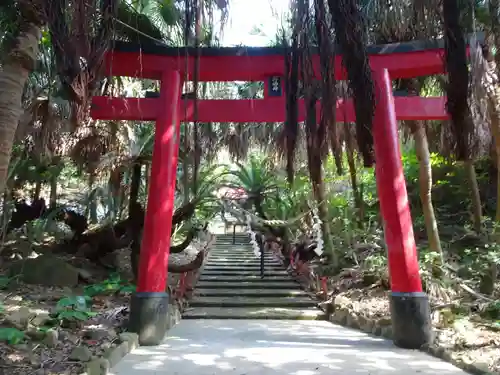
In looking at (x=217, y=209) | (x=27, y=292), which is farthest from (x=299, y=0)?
(x=217, y=209)

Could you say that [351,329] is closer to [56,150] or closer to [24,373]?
[24,373]

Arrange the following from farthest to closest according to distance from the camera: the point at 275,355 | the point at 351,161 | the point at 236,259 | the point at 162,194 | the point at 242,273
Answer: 1. the point at 236,259
2. the point at 242,273
3. the point at 162,194
4. the point at 275,355
5. the point at 351,161

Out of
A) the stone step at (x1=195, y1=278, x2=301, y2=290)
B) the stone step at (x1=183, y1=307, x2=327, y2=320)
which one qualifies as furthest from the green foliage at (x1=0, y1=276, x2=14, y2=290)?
the stone step at (x1=195, y1=278, x2=301, y2=290)

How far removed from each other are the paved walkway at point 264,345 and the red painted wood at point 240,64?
3.49 metres

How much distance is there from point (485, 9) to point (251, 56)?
112 inches

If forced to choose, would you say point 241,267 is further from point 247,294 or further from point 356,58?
point 356,58

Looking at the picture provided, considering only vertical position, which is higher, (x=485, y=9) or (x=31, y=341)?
(x=485, y=9)

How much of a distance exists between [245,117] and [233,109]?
0.68 feet

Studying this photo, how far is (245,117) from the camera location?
6.49 m

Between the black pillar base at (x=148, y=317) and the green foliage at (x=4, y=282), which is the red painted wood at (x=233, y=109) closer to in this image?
the black pillar base at (x=148, y=317)

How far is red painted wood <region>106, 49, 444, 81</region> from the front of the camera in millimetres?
6035

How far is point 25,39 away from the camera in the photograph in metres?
3.40

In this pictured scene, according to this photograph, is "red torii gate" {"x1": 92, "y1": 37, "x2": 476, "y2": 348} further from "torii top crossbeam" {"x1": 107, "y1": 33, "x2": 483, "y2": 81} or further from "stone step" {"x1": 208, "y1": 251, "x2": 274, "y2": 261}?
"stone step" {"x1": 208, "y1": 251, "x2": 274, "y2": 261}

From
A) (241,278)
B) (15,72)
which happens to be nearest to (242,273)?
(241,278)
